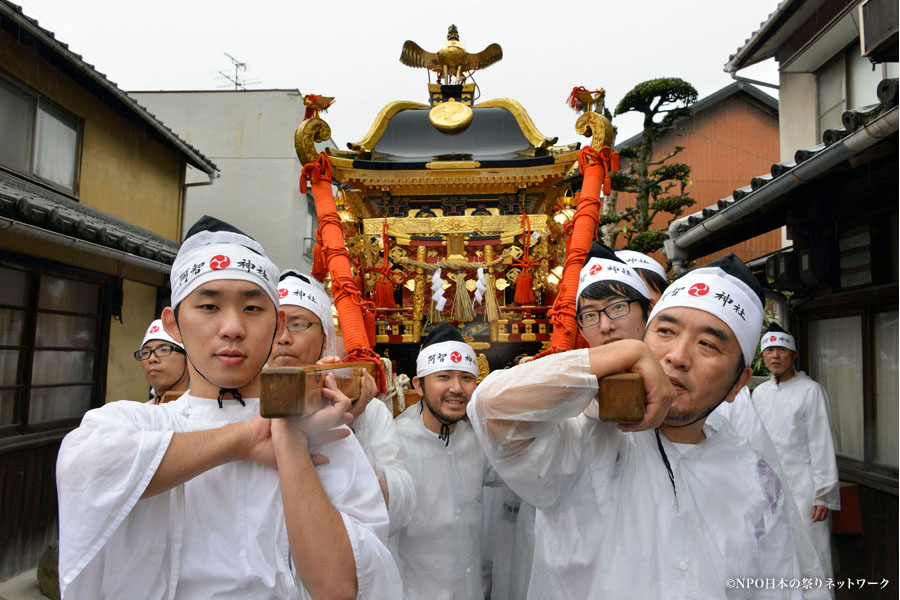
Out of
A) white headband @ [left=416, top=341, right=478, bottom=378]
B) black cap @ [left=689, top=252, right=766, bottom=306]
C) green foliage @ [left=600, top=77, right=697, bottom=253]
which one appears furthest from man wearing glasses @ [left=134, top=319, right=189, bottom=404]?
green foliage @ [left=600, top=77, right=697, bottom=253]

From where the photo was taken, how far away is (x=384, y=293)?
17.7ft

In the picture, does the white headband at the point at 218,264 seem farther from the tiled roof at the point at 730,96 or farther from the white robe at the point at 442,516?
the tiled roof at the point at 730,96

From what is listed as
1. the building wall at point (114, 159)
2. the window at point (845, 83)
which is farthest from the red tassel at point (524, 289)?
the building wall at point (114, 159)

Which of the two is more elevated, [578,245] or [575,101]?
[575,101]

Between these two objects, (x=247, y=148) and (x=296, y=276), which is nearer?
(x=296, y=276)

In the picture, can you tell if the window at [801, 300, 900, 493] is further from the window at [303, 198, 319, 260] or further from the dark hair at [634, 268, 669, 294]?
the window at [303, 198, 319, 260]

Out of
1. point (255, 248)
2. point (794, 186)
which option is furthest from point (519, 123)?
point (255, 248)

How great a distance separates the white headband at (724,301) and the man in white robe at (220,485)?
116 cm

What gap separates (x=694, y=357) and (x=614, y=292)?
2.98 ft

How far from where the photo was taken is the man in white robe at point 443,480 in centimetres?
311

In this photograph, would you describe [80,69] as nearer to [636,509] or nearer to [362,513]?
[362,513]

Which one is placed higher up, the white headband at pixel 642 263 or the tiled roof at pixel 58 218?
the tiled roof at pixel 58 218

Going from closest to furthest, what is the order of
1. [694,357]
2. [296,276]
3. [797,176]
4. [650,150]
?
[694,357], [296,276], [797,176], [650,150]

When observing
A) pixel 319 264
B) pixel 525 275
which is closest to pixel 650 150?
pixel 525 275
